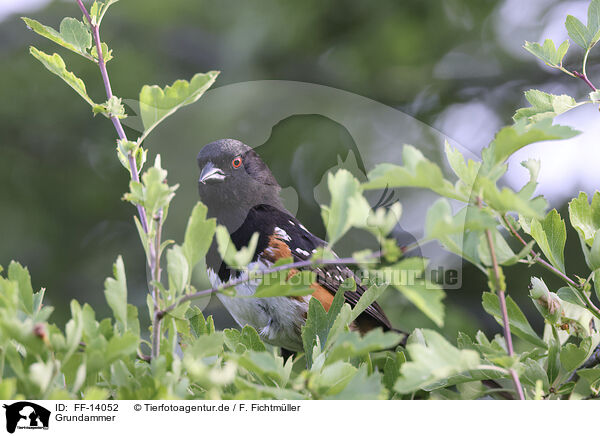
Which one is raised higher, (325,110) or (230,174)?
(325,110)

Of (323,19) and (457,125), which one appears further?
(323,19)

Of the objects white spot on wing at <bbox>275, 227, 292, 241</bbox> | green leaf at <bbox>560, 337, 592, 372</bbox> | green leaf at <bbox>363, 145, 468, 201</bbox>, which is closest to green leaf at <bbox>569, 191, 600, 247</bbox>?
green leaf at <bbox>560, 337, 592, 372</bbox>

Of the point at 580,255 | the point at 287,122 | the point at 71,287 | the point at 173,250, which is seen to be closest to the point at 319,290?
the point at 287,122

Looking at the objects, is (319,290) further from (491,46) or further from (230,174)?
(491,46)

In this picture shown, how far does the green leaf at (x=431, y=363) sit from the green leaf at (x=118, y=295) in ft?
0.82

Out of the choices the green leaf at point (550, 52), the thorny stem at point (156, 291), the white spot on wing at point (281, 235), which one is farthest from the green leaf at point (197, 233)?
the white spot on wing at point (281, 235)

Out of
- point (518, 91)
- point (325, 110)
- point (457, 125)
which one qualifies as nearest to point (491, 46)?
point (518, 91)

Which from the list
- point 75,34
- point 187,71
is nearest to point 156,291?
point 75,34

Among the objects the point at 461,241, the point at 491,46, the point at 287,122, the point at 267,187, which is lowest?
the point at 461,241

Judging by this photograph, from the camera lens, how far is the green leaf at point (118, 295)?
503 mm
